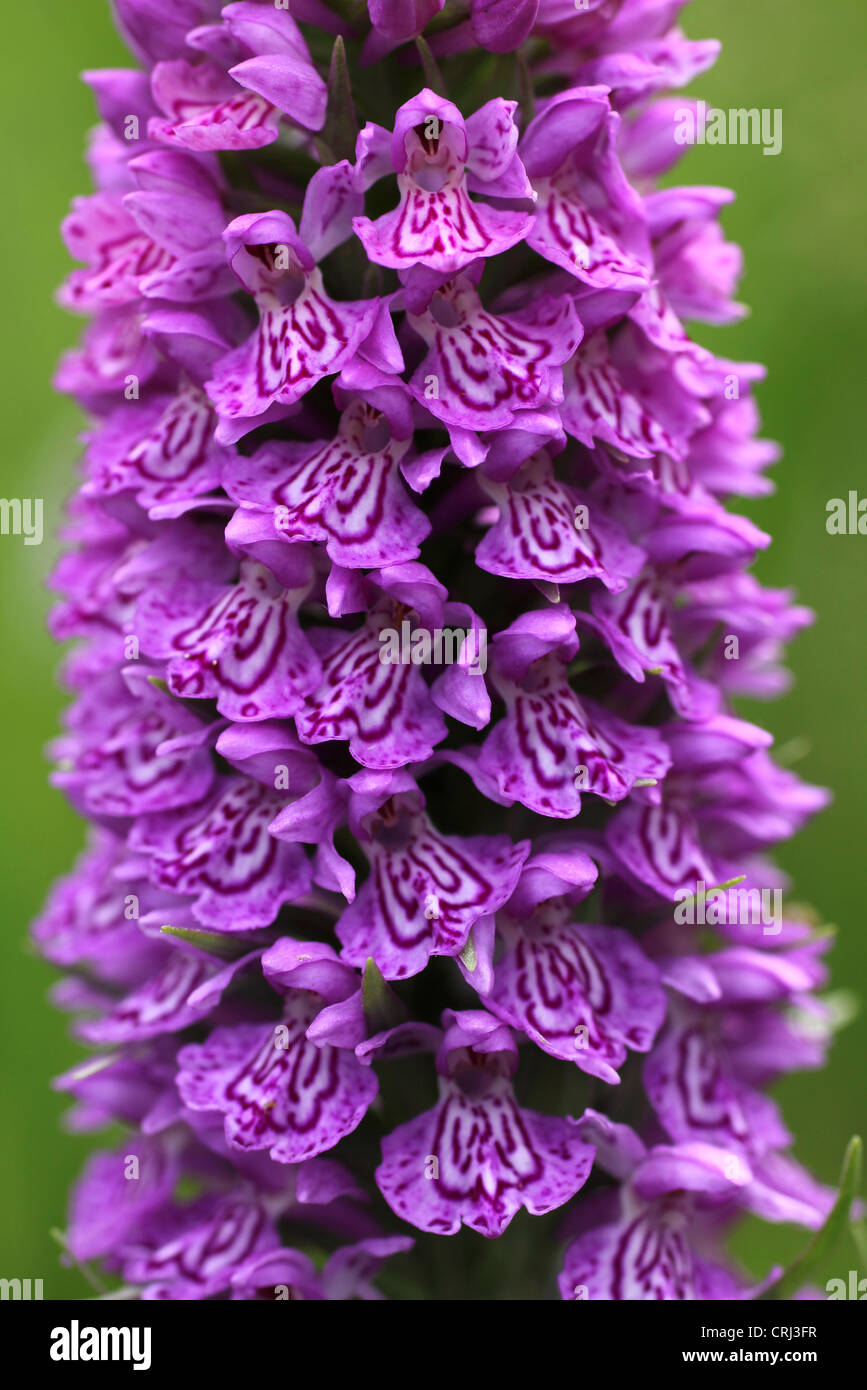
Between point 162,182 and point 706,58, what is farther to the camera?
point 706,58

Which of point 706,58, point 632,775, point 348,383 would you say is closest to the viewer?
point 348,383

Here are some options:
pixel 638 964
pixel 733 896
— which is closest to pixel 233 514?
pixel 638 964

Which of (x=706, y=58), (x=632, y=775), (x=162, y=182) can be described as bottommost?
(x=632, y=775)

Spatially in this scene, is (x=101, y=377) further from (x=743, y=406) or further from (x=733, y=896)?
(x=733, y=896)

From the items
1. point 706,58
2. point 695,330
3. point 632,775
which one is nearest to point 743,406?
point 706,58

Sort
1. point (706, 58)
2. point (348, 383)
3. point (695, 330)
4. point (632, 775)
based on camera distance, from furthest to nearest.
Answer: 1. point (695, 330)
2. point (706, 58)
3. point (632, 775)
4. point (348, 383)

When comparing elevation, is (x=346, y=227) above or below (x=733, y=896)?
above

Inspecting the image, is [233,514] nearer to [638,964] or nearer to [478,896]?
[478,896]
